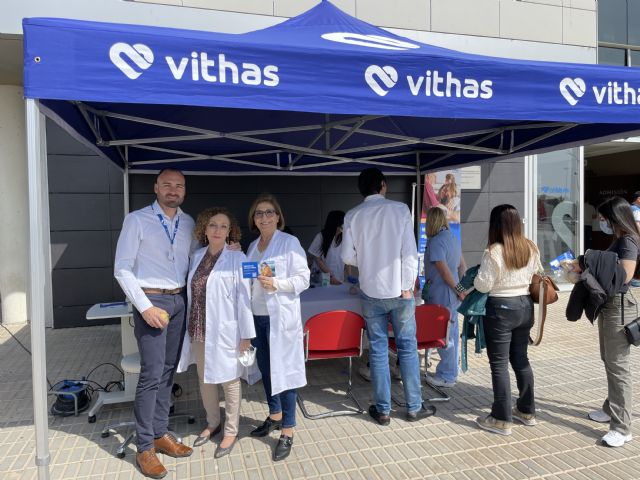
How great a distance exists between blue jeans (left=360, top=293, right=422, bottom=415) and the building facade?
3855 millimetres

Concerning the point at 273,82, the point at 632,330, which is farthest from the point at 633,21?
the point at 273,82

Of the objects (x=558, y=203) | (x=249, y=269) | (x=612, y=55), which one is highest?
(x=612, y=55)

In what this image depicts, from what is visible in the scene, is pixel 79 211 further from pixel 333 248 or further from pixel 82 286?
pixel 333 248

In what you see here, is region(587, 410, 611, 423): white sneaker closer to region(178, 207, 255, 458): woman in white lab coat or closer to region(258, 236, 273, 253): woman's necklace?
region(178, 207, 255, 458): woman in white lab coat

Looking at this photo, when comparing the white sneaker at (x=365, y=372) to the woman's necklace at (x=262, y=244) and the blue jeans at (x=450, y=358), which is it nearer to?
the blue jeans at (x=450, y=358)

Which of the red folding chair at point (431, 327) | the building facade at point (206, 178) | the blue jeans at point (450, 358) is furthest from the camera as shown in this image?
the building facade at point (206, 178)

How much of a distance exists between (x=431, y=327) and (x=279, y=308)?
136 centimetres

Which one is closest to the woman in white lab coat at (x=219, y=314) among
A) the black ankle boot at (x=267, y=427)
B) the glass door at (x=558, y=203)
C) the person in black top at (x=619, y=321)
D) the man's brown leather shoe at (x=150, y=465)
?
the black ankle boot at (x=267, y=427)

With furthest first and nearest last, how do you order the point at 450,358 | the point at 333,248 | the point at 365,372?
1. the point at 333,248
2. the point at 365,372
3. the point at 450,358

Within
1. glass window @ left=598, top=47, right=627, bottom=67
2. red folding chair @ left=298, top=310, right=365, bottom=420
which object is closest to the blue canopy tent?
red folding chair @ left=298, top=310, right=365, bottom=420

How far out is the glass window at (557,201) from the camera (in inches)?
316

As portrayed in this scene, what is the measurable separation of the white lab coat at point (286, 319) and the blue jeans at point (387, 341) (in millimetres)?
617

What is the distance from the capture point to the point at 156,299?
2623mm

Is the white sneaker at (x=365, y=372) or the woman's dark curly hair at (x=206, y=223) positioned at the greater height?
the woman's dark curly hair at (x=206, y=223)
